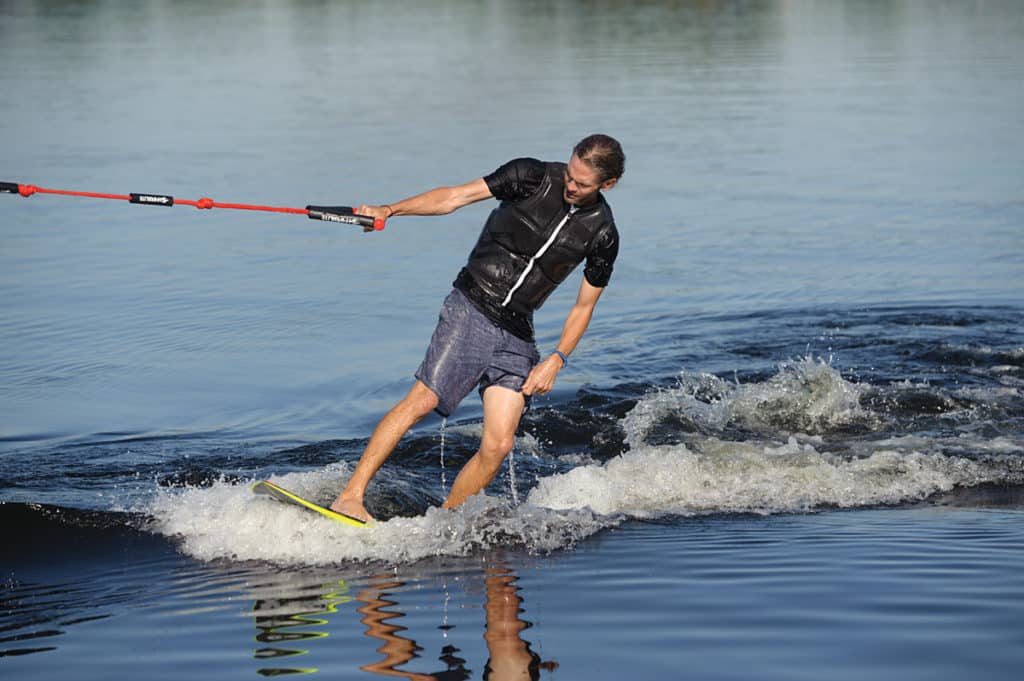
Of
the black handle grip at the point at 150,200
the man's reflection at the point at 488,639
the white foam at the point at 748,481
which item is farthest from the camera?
the white foam at the point at 748,481

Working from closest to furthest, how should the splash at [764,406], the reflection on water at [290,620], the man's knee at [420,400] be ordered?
the reflection on water at [290,620]
the man's knee at [420,400]
the splash at [764,406]

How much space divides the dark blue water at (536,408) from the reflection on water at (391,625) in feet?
0.07

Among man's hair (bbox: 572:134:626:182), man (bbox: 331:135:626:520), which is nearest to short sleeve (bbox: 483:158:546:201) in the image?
man (bbox: 331:135:626:520)

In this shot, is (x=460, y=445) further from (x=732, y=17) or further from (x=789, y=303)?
(x=732, y=17)

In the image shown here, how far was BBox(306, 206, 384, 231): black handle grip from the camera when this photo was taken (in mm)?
7184

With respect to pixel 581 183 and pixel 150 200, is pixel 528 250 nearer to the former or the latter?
pixel 581 183

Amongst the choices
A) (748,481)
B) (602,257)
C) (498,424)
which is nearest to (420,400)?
(498,424)

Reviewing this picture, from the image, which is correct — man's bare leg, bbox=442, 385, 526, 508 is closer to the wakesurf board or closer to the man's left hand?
the man's left hand

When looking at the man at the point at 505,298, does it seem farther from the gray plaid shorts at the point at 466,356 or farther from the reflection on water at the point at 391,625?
the reflection on water at the point at 391,625

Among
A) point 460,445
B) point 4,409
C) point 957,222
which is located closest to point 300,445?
point 460,445

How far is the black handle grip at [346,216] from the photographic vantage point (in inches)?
283

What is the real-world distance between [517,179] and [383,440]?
1.52m

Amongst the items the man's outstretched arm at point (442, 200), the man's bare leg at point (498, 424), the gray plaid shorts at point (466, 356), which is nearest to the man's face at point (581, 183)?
the man's outstretched arm at point (442, 200)

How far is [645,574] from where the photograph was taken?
6824mm
